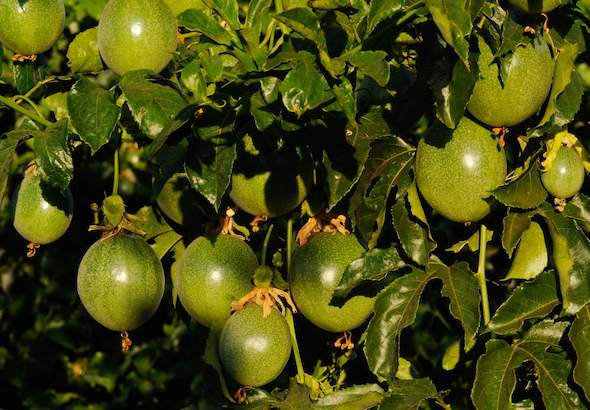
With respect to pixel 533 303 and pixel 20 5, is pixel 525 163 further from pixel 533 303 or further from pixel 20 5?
pixel 20 5

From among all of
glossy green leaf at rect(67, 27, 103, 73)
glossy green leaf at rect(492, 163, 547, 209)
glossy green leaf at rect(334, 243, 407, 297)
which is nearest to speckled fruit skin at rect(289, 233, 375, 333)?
glossy green leaf at rect(334, 243, 407, 297)

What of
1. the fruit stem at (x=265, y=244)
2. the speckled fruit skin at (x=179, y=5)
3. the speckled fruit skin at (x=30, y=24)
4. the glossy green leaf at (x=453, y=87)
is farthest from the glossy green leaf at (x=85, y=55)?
the glossy green leaf at (x=453, y=87)

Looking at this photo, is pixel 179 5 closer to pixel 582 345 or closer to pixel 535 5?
pixel 535 5

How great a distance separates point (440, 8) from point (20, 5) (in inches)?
31.0

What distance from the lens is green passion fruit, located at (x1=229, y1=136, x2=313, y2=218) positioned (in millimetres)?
1579

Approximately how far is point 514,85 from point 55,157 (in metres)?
0.71

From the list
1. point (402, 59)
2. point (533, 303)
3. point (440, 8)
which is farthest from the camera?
point (402, 59)

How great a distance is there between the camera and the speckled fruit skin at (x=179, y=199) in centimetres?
179

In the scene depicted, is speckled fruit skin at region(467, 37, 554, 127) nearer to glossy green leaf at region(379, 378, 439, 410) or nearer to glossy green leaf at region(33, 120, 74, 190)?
glossy green leaf at region(379, 378, 439, 410)

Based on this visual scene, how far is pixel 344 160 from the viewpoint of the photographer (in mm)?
1516

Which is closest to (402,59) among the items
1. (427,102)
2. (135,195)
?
(427,102)

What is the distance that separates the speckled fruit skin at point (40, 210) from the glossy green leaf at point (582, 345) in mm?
882

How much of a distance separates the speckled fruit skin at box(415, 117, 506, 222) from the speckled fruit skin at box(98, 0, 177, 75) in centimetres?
46

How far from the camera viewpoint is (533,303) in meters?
1.58
